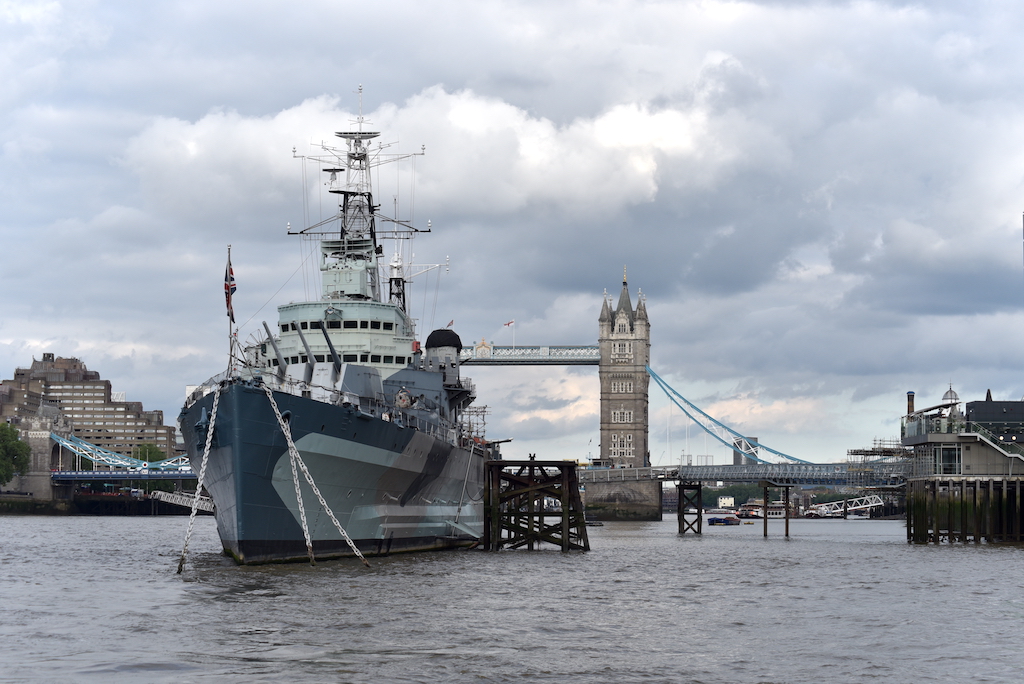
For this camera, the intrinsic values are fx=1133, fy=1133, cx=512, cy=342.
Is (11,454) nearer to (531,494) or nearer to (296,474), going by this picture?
(531,494)

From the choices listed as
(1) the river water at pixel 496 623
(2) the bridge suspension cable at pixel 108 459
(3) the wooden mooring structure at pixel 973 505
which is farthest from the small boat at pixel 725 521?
(1) the river water at pixel 496 623

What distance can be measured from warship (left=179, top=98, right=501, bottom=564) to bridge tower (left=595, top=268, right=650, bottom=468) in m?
97.1

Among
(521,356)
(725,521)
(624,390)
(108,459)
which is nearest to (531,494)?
(725,521)

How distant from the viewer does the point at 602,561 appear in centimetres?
3944

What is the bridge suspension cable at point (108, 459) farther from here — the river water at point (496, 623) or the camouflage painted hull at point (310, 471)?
the river water at point (496, 623)

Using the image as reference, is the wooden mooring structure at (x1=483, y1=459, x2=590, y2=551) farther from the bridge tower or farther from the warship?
the bridge tower

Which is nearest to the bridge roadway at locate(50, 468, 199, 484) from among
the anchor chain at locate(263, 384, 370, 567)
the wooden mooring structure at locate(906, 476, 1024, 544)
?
the wooden mooring structure at locate(906, 476, 1024, 544)

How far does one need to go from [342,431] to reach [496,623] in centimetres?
956

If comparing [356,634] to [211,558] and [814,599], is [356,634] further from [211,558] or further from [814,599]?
[211,558]

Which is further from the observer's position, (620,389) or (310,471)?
(620,389)

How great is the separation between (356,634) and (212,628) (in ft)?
8.19

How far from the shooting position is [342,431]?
29.3 meters

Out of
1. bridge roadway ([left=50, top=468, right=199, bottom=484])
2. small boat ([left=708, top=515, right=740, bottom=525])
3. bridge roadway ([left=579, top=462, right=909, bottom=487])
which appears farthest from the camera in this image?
bridge roadway ([left=50, top=468, right=199, bottom=484])

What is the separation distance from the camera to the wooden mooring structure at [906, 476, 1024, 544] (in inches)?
1992
